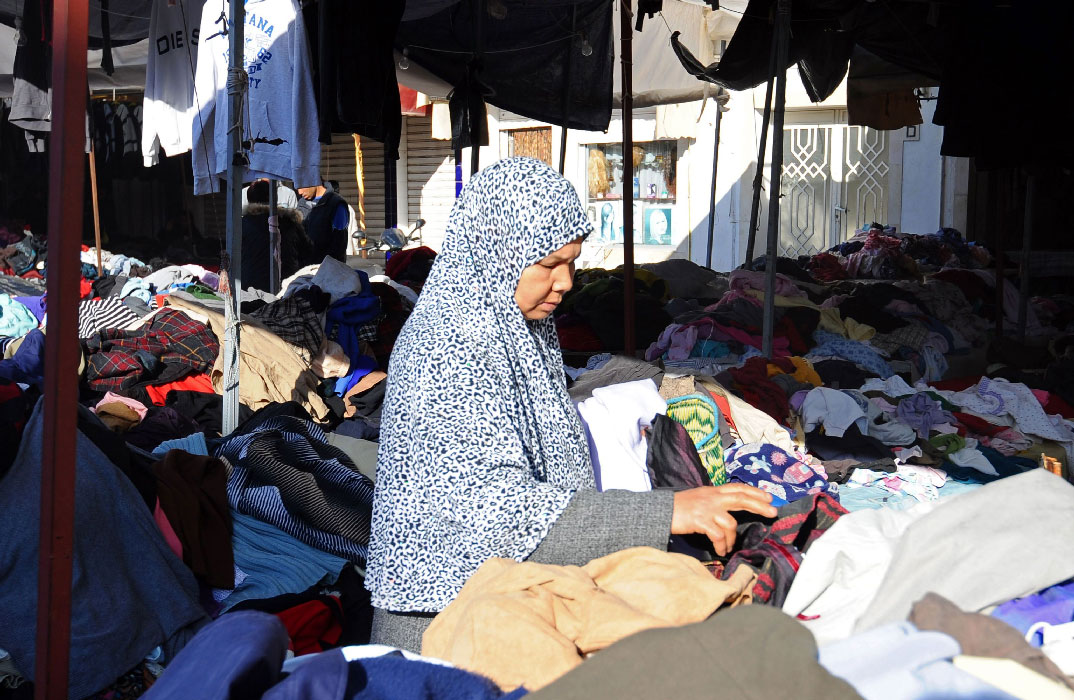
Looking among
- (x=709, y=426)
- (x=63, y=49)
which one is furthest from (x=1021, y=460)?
(x=63, y=49)

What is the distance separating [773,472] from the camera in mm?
3746

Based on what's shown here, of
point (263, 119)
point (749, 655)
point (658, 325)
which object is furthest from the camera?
point (658, 325)

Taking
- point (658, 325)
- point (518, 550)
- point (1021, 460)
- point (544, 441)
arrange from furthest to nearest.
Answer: point (658, 325)
point (1021, 460)
point (544, 441)
point (518, 550)

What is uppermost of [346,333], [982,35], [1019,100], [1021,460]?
[982,35]

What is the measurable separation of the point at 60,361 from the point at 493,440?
32.2 inches

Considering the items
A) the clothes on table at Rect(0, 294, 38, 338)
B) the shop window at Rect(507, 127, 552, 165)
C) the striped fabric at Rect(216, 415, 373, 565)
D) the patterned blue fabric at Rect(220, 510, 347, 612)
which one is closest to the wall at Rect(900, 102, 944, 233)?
the shop window at Rect(507, 127, 552, 165)

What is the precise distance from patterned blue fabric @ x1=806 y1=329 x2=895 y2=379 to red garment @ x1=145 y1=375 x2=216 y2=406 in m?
3.45

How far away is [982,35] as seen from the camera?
18.4ft

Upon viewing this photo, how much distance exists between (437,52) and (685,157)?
6831 millimetres

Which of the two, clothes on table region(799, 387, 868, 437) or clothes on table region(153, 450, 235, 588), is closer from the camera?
clothes on table region(153, 450, 235, 588)

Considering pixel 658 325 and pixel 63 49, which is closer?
pixel 63 49

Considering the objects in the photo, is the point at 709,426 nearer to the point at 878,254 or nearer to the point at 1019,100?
the point at 1019,100

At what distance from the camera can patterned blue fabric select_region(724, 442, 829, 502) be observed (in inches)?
144

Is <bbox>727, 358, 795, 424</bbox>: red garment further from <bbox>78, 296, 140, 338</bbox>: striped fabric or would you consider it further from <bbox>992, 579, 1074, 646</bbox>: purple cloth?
<bbox>78, 296, 140, 338</bbox>: striped fabric
